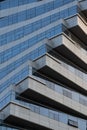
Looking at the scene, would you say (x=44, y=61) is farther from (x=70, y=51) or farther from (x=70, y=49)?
(x=70, y=51)

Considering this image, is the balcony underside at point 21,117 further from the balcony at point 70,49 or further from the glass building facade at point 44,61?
the balcony at point 70,49

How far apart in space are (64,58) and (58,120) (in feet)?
31.8

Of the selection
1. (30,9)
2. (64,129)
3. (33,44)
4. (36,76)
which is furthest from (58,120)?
(30,9)

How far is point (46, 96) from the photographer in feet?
216

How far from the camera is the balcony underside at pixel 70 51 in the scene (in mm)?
69250

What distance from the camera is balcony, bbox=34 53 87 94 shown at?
6675cm

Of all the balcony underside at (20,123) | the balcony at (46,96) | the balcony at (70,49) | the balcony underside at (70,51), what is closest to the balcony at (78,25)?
the balcony at (70,49)

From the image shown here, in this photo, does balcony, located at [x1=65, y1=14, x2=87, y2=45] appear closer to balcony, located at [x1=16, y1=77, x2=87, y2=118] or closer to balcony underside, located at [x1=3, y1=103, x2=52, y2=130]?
balcony, located at [x1=16, y1=77, x2=87, y2=118]

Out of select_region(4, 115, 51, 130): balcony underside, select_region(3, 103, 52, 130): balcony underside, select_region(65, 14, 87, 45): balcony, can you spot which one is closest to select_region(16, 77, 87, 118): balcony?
select_region(3, 103, 52, 130): balcony underside

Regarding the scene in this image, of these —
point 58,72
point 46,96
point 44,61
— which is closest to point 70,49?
point 58,72

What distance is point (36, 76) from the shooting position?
66.8 m

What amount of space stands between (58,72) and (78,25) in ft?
24.5

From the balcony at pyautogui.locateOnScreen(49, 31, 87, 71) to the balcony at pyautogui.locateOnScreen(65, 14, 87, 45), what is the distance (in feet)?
3.81

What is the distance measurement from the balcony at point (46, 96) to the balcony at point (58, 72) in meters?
1.62
